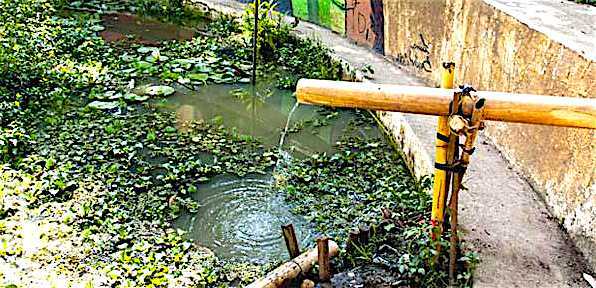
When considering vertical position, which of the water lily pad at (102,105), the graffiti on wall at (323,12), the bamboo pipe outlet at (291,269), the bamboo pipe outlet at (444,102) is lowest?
the bamboo pipe outlet at (291,269)

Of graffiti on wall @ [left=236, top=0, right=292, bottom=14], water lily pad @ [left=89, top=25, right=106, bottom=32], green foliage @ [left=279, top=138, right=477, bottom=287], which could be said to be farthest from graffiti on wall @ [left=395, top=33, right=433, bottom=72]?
water lily pad @ [left=89, top=25, right=106, bottom=32]

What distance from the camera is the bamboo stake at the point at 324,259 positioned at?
3.46 m

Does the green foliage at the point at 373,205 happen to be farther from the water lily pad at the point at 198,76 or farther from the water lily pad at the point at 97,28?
the water lily pad at the point at 97,28

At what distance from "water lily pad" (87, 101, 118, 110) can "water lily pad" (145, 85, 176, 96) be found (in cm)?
50

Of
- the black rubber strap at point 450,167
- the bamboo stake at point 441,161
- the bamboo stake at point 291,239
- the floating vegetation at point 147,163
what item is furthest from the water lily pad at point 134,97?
the black rubber strap at point 450,167

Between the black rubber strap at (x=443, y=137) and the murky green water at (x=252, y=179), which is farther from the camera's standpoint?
the murky green water at (x=252, y=179)

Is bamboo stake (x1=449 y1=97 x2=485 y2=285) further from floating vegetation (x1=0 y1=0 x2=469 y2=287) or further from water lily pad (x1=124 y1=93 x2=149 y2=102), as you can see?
water lily pad (x1=124 y1=93 x2=149 y2=102)

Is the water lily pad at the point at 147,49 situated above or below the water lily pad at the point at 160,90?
above

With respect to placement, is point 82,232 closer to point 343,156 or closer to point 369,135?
point 343,156

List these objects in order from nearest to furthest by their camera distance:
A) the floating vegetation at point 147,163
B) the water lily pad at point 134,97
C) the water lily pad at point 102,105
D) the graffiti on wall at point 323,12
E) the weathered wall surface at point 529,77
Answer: the weathered wall surface at point 529,77
the floating vegetation at point 147,163
the water lily pad at point 102,105
the water lily pad at point 134,97
the graffiti on wall at point 323,12

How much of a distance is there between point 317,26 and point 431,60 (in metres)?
3.04

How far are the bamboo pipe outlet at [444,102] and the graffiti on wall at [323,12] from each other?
5.66 metres

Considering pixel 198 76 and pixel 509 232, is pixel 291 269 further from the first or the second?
pixel 198 76

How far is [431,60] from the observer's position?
645cm
